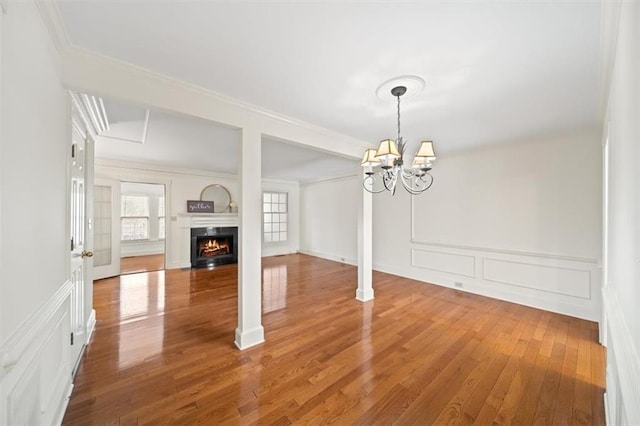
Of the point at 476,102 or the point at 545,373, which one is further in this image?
the point at 476,102

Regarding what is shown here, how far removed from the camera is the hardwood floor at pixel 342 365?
1.60 meters

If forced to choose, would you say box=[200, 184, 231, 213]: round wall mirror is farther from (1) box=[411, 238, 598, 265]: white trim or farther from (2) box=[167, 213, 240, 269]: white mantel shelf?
(1) box=[411, 238, 598, 265]: white trim

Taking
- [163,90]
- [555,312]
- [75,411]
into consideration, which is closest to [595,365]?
[555,312]

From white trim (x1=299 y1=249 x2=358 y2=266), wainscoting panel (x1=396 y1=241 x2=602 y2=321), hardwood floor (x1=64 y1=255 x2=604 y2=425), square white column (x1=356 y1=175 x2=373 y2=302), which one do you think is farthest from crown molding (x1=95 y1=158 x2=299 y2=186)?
wainscoting panel (x1=396 y1=241 x2=602 y2=321)

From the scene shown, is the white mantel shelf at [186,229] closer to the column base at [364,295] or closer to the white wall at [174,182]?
the white wall at [174,182]

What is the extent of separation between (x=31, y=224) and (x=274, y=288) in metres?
3.33

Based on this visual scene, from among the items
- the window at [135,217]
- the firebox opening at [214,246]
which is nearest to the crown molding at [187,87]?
the firebox opening at [214,246]

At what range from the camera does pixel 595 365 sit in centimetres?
208

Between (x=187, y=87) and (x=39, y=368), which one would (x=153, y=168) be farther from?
(x=39, y=368)

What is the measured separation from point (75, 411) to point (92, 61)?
232cm

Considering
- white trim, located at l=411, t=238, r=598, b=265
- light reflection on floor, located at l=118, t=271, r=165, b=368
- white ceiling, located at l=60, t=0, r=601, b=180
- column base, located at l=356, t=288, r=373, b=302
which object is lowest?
light reflection on floor, located at l=118, t=271, r=165, b=368

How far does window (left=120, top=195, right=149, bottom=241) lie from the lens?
7238 mm

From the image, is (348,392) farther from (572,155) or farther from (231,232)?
(231,232)

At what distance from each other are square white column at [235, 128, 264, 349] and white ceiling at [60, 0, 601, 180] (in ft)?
1.58
